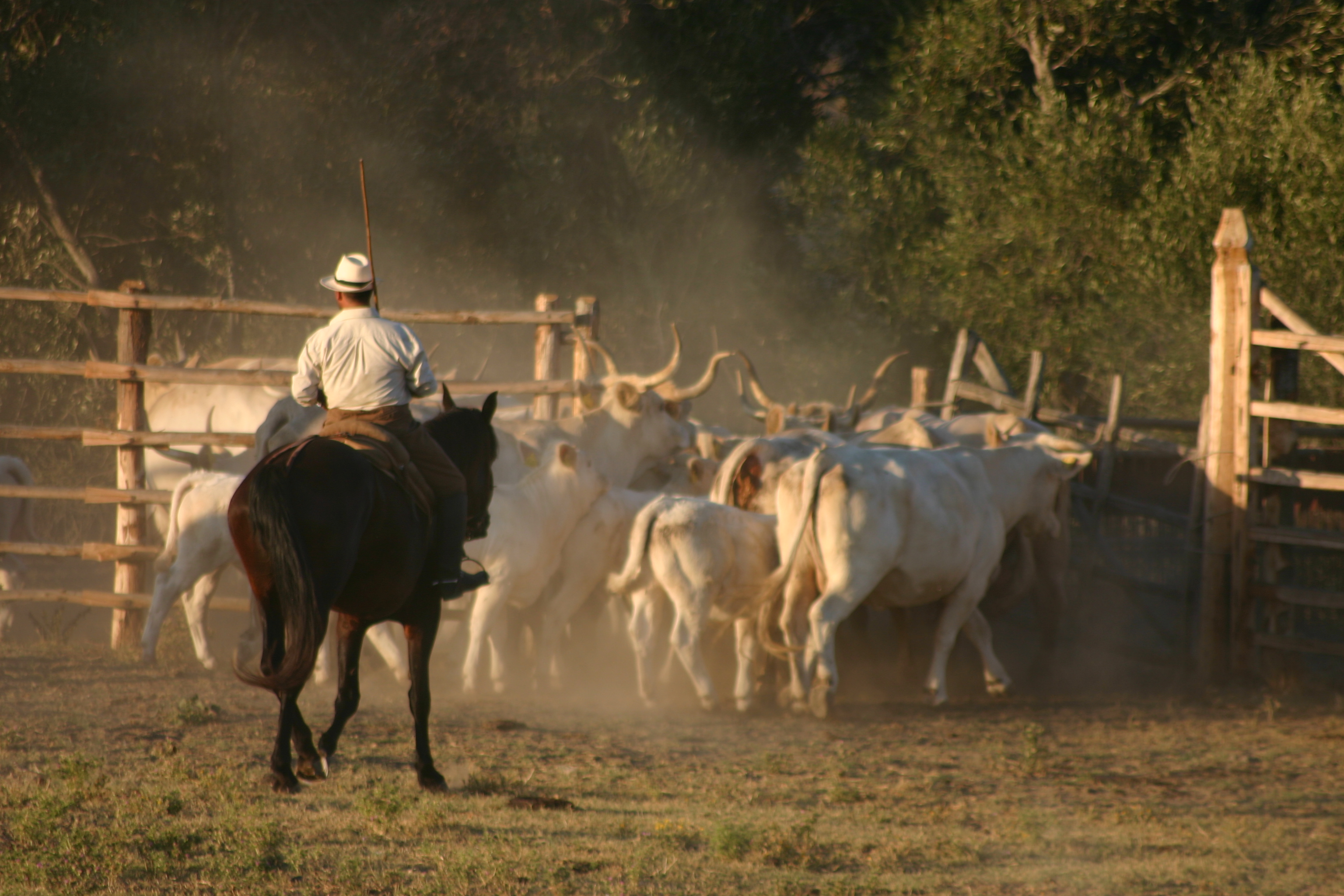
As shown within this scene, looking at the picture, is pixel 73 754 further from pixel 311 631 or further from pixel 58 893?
pixel 58 893

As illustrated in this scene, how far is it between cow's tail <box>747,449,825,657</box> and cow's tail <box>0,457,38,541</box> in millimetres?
6274

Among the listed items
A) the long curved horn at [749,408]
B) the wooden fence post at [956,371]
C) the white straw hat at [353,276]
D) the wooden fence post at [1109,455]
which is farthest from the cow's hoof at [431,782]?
the wooden fence post at [956,371]

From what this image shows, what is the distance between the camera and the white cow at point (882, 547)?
27.5 ft

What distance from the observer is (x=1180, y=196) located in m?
14.0

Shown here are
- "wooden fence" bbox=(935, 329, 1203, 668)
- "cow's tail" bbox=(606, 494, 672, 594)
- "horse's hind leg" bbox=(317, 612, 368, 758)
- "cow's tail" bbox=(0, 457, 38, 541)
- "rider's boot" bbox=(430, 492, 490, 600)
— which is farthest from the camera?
"cow's tail" bbox=(0, 457, 38, 541)

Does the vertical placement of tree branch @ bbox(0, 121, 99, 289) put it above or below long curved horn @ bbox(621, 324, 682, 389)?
above

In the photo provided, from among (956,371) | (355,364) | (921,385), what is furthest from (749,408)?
(355,364)

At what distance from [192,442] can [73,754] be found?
4192mm

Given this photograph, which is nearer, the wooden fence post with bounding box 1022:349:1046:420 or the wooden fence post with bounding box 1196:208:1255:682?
the wooden fence post with bounding box 1196:208:1255:682

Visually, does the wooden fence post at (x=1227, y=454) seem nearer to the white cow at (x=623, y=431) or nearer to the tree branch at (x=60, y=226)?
the white cow at (x=623, y=431)

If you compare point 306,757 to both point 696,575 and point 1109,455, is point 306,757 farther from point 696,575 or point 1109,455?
point 1109,455

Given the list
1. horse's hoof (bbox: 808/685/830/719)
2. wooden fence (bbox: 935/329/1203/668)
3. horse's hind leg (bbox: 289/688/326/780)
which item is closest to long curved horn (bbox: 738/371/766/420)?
wooden fence (bbox: 935/329/1203/668)

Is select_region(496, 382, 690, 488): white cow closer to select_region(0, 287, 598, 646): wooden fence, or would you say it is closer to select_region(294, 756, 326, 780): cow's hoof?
select_region(0, 287, 598, 646): wooden fence

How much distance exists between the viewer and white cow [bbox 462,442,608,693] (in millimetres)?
8711
